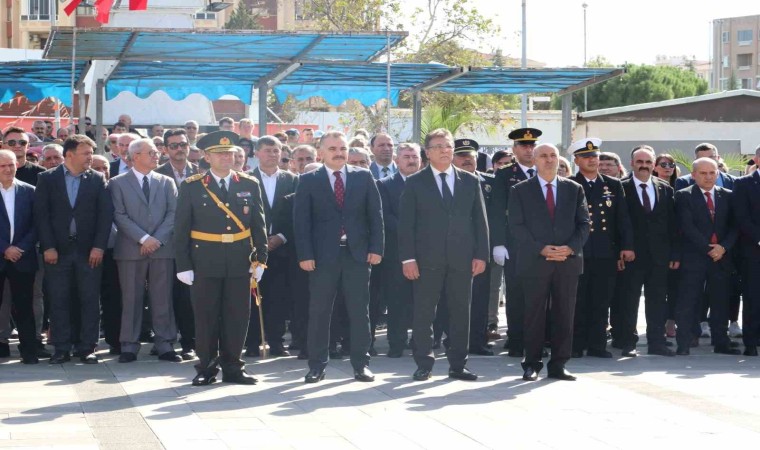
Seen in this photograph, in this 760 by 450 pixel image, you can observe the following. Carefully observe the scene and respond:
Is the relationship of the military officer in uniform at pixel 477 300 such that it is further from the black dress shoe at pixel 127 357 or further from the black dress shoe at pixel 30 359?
the black dress shoe at pixel 30 359

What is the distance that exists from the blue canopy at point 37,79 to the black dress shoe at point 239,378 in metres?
7.43

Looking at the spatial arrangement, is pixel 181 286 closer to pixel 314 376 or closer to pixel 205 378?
pixel 205 378

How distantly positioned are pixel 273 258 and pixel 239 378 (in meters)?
2.16

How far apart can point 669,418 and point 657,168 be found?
576 cm

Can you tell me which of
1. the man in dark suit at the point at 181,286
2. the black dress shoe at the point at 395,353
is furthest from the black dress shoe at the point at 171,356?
the black dress shoe at the point at 395,353

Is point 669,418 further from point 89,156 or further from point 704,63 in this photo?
point 704,63

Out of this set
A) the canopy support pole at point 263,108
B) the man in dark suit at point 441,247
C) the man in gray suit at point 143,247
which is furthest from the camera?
the canopy support pole at point 263,108

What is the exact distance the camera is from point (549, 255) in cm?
1053

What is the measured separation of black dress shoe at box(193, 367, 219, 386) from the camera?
10055 mm

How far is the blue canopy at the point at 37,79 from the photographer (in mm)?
16516

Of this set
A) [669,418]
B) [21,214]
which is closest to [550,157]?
[669,418]

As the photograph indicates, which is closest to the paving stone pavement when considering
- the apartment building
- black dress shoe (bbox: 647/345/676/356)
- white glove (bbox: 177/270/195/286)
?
black dress shoe (bbox: 647/345/676/356)

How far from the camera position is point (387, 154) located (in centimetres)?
1332

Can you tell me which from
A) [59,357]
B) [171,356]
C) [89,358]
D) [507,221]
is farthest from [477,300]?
[59,357]
